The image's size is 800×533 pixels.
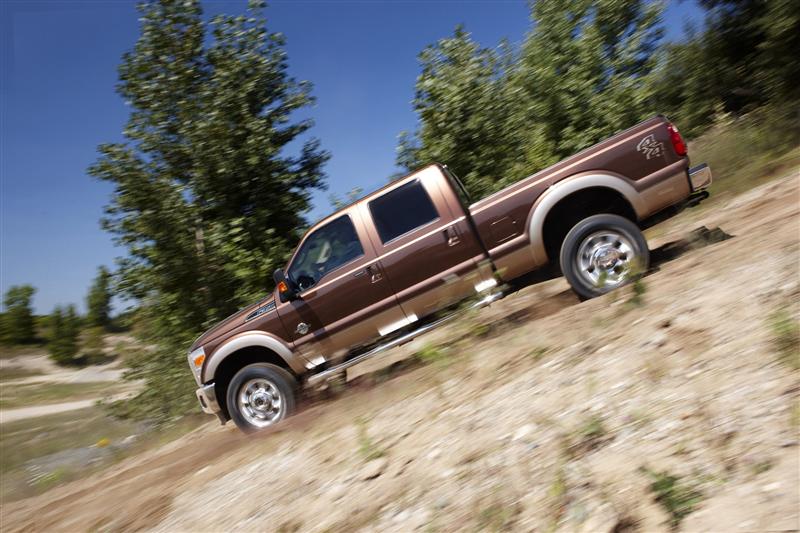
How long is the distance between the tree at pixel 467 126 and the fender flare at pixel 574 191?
7915mm

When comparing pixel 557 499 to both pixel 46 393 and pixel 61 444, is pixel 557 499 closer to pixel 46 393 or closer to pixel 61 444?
pixel 61 444

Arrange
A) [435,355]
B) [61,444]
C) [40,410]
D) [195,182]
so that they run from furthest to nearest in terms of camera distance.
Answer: [40,410] < [61,444] < [195,182] < [435,355]

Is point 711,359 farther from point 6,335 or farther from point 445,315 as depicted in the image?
point 6,335

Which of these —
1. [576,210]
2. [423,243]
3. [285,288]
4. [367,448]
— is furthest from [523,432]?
[285,288]

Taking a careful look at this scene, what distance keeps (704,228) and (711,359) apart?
4736 mm

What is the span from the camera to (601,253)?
245 inches

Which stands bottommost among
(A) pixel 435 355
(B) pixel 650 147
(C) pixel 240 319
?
(A) pixel 435 355

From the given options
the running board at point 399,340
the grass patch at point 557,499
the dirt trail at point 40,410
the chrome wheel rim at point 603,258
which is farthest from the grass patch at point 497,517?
the dirt trail at point 40,410

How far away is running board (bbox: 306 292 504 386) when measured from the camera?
6.37 meters

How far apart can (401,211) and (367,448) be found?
9.46 feet

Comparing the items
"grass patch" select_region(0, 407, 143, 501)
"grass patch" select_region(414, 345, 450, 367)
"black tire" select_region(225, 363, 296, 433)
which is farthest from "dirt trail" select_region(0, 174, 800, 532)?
"grass patch" select_region(0, 407, 143, 501)

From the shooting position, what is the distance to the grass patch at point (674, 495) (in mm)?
2650

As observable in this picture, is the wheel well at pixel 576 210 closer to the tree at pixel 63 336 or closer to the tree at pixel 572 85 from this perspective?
the tree at pixel 572 85

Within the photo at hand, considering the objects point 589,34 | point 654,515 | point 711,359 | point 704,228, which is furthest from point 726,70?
point 654,515
